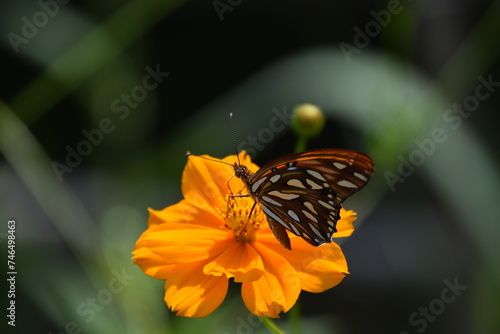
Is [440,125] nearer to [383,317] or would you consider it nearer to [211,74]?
[383,317]

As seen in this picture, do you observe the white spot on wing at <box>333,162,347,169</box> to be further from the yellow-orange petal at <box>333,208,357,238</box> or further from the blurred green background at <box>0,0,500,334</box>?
the blurred green background at <box>0,0,500,334</box>

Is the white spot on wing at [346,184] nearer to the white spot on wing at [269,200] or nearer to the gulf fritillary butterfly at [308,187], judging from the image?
the gulf fritillary butterfly at [308,187]

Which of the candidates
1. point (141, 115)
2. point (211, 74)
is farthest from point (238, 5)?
point (141, 115)

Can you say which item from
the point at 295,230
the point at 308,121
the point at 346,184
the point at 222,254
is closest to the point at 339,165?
the point at 346,184

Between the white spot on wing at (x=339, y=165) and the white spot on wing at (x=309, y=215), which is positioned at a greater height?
the white spot on wing at (x=339, y=165)

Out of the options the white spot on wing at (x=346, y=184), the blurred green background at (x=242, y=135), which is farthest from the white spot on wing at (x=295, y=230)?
the blurred green background at (x=242, y=135)

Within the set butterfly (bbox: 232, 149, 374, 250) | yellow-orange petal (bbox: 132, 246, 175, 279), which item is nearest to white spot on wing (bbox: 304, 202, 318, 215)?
butterfly (bbox: 232, 149, 374, 250)

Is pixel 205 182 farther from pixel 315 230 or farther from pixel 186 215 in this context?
pixel 315 230

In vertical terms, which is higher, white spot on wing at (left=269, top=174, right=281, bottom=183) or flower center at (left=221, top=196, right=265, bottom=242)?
white spot on wing at (left=269, top=174, right=281, bottom=183)
